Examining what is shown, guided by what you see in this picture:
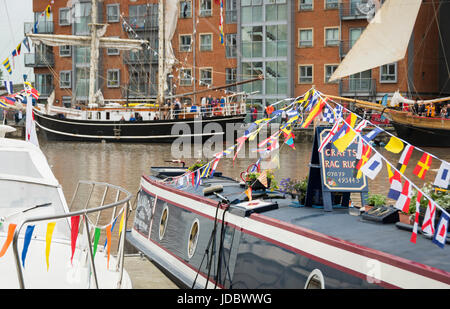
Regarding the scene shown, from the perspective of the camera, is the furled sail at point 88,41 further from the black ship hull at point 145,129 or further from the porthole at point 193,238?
the porthole at point 193,238

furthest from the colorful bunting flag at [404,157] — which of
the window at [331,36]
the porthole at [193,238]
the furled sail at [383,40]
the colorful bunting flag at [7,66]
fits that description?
the window at [331,36]

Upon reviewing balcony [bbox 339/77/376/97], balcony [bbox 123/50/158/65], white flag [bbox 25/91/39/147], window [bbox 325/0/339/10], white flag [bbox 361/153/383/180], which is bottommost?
white flag [bbox 361/153/383/180]

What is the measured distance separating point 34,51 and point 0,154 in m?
53.9

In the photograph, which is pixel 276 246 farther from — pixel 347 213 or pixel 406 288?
pixel 406 288

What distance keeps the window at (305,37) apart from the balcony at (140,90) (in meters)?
12.9

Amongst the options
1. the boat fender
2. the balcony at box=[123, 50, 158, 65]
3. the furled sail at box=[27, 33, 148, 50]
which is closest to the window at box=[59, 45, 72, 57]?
the balcony at box=[123, 50, 158, 65]

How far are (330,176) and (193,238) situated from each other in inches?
92.4

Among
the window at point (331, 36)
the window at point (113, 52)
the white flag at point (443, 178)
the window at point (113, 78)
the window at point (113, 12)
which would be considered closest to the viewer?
the white flag at point (443, 178)

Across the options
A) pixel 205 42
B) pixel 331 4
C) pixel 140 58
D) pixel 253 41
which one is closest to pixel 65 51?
pixel 140 58

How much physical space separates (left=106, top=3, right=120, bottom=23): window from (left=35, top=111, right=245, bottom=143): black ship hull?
11.8m

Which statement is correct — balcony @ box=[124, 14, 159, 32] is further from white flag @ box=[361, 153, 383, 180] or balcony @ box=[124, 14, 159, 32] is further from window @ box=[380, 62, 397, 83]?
white flag @ box=[361, 153, 383, 180]

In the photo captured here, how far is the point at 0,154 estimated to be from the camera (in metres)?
7.66

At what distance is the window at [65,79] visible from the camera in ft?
188

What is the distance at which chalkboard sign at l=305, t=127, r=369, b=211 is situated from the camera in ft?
23.9
